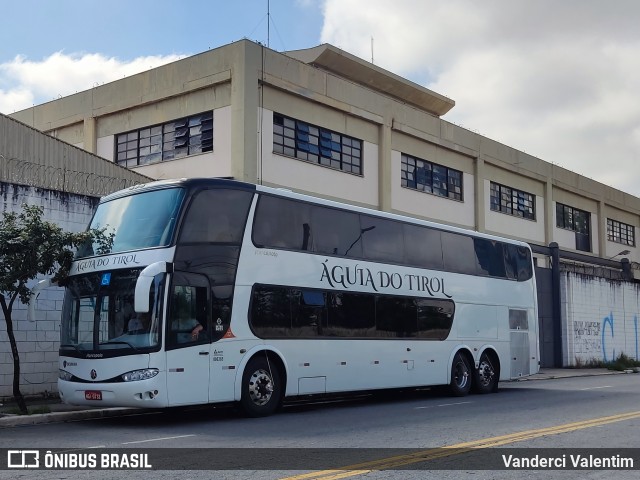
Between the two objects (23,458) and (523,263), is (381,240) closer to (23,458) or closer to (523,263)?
(523,263)

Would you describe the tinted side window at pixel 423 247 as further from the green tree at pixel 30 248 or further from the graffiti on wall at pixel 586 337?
the graffiti on wall at pixel 586 337

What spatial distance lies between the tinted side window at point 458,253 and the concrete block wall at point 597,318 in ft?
56.5

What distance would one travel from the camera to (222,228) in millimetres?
13875

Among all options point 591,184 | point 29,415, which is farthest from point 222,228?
point 591,184

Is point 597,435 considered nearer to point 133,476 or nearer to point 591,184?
point 133,476

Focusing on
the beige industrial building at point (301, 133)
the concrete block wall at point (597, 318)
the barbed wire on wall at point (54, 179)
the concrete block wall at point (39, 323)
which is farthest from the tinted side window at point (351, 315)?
the concrete block wall at point (597, 318)

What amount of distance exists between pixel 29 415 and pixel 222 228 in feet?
15.1

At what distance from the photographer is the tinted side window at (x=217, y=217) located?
13391mm

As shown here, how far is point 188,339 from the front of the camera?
1320 centimetres

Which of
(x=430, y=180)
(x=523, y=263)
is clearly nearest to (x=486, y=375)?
(x=523, y=263)

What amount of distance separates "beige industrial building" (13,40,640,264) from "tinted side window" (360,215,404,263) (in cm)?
1099

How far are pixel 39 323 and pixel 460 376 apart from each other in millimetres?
10150

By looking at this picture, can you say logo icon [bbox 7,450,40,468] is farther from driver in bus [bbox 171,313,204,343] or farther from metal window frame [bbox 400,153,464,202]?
metal window frame [bbox 400,153,464,202]

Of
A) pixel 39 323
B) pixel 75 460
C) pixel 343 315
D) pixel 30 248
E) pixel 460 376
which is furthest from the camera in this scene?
pixel 460 376
